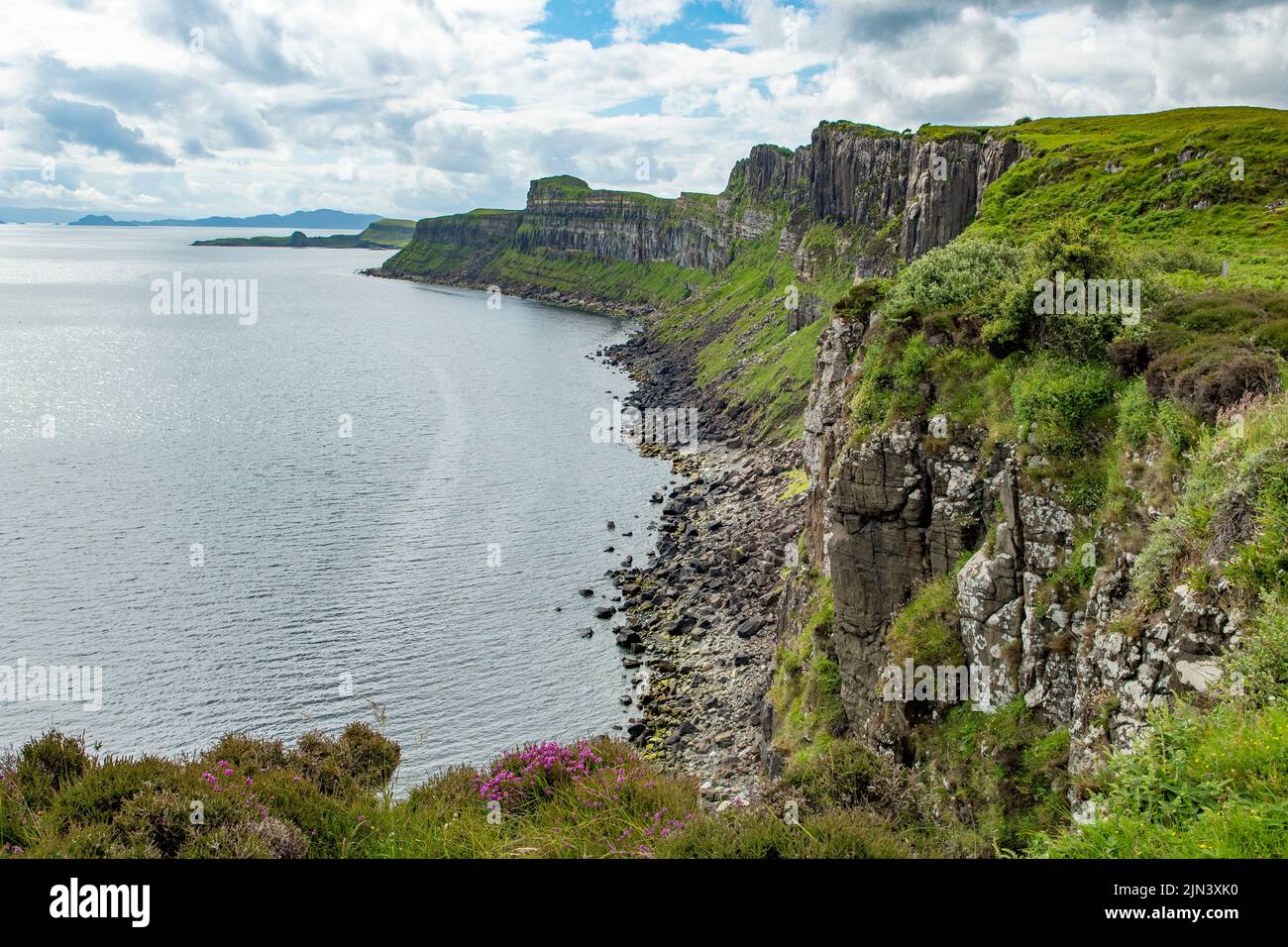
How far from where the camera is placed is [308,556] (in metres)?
67.0

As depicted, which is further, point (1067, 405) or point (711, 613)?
point (711, 613)

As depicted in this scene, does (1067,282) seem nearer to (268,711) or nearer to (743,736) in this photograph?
(743,736)

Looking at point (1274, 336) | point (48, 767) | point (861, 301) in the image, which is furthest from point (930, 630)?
point (48, 767)

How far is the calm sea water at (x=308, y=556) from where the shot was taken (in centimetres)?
4875

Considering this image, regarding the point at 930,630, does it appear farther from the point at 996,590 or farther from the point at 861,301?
the point at 861,301

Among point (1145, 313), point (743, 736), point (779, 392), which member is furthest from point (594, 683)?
point (779, 392)

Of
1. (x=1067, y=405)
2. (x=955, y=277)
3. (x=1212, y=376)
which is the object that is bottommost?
(x=1067, y=405)

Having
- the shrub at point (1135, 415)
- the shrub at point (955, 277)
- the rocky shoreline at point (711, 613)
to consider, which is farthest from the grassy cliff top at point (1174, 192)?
the rocky shoreline at point (711, 613)

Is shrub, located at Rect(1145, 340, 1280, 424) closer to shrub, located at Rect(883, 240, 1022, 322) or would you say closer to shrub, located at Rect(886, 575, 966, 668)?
shrub, located at Rect(886, 575, 966, 668)

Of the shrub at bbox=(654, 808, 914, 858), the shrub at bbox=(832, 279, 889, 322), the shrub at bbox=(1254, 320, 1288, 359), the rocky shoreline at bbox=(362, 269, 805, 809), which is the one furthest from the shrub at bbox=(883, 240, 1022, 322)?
the shrub at bbox=(654, 808, 914, 858)

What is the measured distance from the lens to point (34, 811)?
14680mm

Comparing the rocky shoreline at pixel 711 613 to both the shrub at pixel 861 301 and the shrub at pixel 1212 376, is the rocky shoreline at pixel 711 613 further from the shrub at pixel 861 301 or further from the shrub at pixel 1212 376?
the shrub at pixel 861 301

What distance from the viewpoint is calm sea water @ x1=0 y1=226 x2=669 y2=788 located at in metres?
48.8
